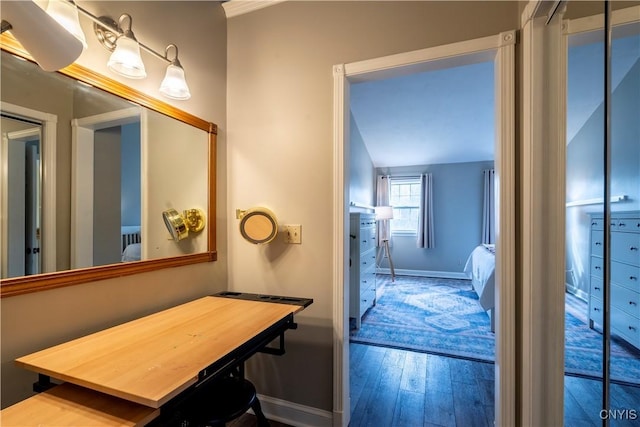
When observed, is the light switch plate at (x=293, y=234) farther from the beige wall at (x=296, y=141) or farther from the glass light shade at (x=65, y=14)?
the glass light shade at (x=65, y=14)

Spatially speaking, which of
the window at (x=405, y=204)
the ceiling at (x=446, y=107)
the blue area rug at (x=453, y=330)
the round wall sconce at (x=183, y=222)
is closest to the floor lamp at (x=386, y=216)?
the window at (x=405, y=204)

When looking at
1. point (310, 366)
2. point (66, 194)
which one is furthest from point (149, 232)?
point (310, 366)

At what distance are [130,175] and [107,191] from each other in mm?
130

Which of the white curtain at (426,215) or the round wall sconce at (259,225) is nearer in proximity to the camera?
the round wall sconce at (259,225)

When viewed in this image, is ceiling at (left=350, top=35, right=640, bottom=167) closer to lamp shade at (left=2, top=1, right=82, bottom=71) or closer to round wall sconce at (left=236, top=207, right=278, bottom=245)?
round wall sconce at (left=236, top=207, right=278, bottom=245)

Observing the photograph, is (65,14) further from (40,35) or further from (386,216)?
(386,216)

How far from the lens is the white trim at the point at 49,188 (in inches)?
38.6

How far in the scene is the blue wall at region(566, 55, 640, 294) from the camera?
1.24 m

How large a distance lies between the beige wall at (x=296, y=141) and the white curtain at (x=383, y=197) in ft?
14.6

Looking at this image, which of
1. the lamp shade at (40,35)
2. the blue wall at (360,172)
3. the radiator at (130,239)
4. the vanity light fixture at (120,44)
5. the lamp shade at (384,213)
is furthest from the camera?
the lamp shade at (384,213)

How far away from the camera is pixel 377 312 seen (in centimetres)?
359

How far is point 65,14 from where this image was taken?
90cm

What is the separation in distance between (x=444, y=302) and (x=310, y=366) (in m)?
2.98

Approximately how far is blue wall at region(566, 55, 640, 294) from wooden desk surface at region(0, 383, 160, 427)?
177 cm
